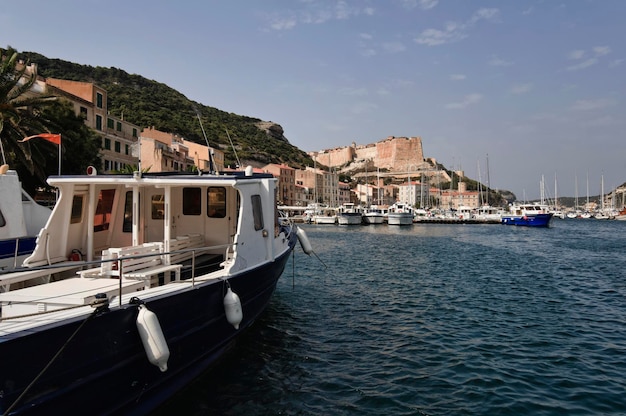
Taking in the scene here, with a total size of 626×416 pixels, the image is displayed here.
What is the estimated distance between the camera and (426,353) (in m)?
9.70

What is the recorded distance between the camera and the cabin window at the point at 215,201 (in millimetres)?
9727

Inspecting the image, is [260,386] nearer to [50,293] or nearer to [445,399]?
[445,399]

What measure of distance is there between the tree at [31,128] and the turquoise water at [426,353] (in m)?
13.3

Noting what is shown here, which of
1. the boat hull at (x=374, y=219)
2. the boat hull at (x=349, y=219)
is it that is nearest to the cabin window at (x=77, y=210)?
the boat hull at (x=349, y=219)

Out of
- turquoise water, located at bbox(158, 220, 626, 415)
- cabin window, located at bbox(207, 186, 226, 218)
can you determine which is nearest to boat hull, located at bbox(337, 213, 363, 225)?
turquoise water, located at bbox(158, 220, 626, 415)

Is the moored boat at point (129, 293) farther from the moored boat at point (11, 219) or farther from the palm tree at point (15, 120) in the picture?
the palm tree at point (15, 120)

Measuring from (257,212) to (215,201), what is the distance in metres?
1.12

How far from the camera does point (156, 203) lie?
9.35m

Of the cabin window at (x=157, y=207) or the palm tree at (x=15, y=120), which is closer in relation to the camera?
the cabin window at (x=157, y=207)

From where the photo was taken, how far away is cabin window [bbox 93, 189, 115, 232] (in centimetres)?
883

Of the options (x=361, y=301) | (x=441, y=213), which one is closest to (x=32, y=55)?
(x=441, y=213)

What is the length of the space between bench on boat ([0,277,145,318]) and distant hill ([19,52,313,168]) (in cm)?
8067

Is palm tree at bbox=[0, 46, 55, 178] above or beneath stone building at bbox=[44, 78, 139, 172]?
beneath

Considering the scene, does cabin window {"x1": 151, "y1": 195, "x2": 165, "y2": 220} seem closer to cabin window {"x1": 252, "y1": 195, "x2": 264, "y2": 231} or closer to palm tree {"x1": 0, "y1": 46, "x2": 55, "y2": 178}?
cabin window {"x1": 252, "y1": 195, "x2": 264, "y2": 231}
